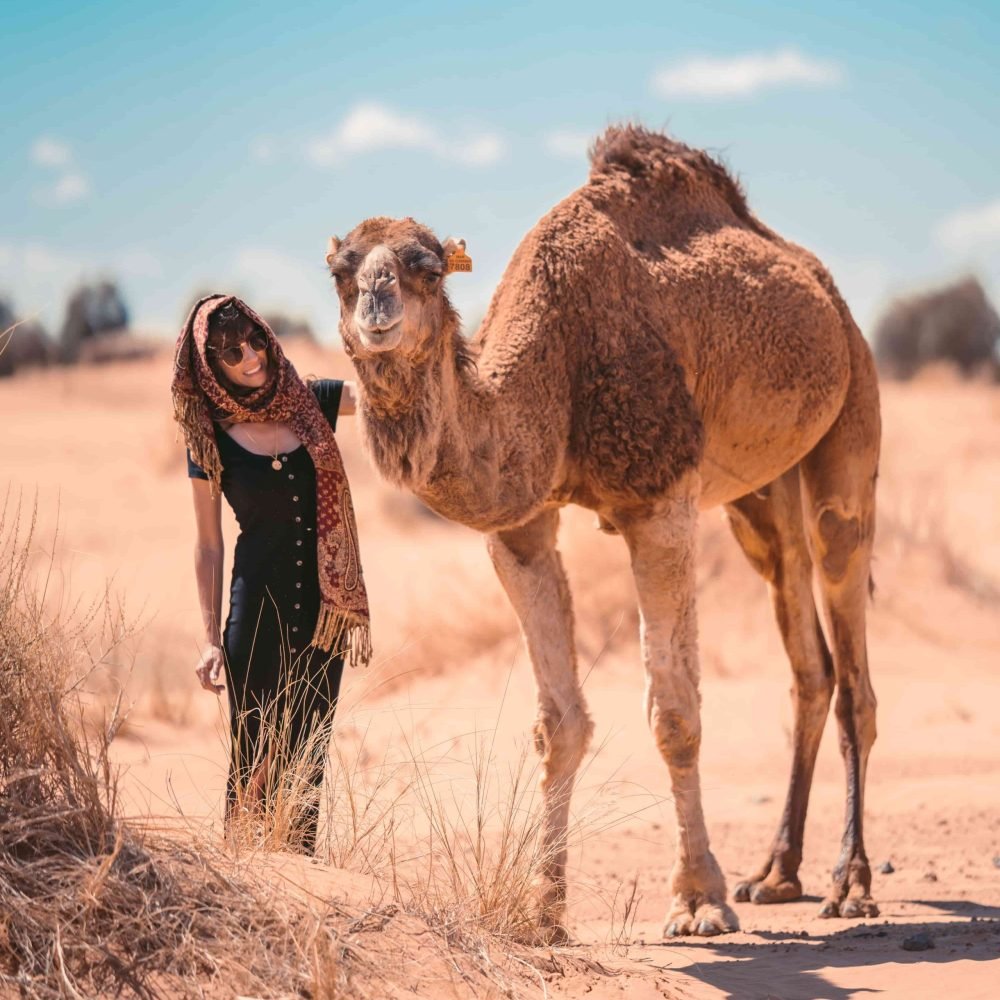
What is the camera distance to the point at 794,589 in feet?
26.7

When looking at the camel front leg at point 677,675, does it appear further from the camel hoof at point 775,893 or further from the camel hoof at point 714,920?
the camel hoof at point 775,893

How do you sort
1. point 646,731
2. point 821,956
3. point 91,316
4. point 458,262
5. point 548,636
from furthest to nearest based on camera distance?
1. point 91,316
2. point 646,731
3. point 548,636
4. point 821,956
5. point 458,262

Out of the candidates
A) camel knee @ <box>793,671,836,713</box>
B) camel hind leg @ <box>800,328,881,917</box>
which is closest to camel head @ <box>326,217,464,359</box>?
camel hind leg @ <box>800,328,881,917</box>

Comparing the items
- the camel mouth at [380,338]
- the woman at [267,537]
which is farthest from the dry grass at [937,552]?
the camel mouth at [380,338]

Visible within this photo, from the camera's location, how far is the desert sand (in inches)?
209

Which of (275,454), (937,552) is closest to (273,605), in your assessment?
(275,454)

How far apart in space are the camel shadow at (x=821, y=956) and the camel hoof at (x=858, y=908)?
0.30 metres

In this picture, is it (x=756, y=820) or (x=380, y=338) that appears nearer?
(x=380, y=338)

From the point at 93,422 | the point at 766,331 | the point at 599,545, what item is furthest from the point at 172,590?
the point at 93,422

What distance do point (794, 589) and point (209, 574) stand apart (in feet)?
12.9

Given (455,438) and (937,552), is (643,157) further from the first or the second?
(937,552)

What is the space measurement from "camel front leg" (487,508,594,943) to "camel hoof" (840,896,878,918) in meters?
1.47

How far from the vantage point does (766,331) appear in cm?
712

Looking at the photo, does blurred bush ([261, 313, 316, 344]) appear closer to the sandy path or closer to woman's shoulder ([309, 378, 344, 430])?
the sandy path
